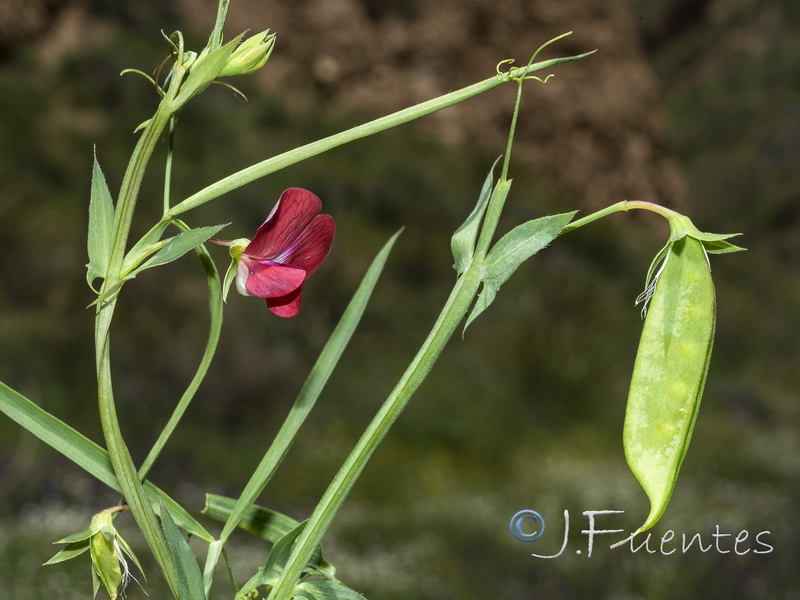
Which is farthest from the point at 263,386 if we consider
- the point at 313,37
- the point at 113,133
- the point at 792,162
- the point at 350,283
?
the point at 792,162

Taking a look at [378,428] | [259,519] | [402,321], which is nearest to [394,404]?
[378,428]

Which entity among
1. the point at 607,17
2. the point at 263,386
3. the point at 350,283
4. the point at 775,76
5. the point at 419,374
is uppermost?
the point at 775,76

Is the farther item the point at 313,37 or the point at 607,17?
the point at 607,17

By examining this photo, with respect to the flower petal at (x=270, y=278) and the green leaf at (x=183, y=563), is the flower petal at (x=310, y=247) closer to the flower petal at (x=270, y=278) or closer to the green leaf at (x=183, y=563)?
the flower petal at (x=270, y=278)

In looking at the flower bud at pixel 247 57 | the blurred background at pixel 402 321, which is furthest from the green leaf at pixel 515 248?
the blurred background at pixel 402 321

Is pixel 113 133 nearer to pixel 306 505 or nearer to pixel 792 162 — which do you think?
pixel 306 505

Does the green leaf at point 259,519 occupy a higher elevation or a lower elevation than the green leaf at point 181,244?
lower
